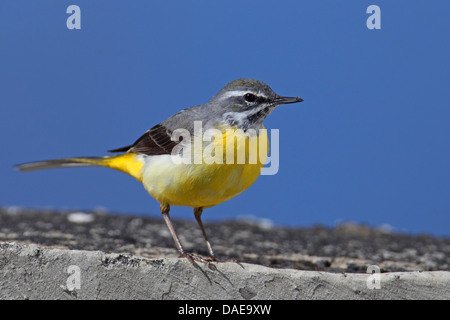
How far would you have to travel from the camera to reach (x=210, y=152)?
15.7 feet

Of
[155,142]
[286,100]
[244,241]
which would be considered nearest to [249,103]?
[286,100]

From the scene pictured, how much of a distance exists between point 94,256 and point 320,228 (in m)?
5.13

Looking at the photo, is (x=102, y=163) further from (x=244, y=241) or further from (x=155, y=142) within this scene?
(x=244, y=241)

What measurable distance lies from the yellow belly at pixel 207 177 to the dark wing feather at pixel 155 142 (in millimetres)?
146

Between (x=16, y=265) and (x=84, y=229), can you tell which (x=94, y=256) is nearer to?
(x=16, y=265)

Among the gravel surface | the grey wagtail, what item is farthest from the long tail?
the gravel surface

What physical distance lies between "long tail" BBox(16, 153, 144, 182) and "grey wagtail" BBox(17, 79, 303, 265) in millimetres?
17

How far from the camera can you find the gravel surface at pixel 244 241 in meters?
5.81

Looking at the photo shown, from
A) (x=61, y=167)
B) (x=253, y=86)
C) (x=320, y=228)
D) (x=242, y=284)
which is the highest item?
(x=253, y=86)

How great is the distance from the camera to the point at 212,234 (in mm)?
7453

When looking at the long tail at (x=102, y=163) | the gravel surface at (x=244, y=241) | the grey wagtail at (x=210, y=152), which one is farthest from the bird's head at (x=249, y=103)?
the gravel surface at (x=244, y=241)

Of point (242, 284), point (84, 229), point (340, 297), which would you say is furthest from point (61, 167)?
point (340, 297)

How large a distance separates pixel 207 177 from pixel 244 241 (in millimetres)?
2573

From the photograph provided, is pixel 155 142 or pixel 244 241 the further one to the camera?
pixel 244 241
